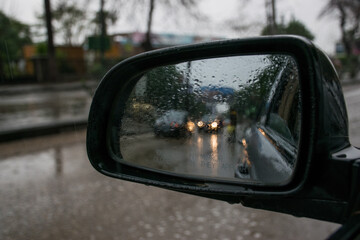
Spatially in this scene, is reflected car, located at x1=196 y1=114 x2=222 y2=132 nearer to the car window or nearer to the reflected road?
the reflected road

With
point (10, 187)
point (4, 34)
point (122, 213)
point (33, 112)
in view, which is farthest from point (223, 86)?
point (4, 34)

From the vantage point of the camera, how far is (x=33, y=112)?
11477 millimetres

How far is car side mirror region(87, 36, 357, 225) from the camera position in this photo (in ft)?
3.00

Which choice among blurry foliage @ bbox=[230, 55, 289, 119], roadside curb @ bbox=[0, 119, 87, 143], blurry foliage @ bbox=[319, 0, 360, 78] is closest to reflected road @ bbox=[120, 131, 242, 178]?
blurry foliage @ bbox=[230, 55, 289, 119]

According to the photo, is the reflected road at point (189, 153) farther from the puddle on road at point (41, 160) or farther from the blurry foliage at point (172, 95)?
the puddle on road at point (41, 160)

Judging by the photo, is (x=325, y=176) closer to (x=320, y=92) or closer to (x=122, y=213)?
(x=320, y=92)

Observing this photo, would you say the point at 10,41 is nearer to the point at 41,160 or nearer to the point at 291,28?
the point at 41,160

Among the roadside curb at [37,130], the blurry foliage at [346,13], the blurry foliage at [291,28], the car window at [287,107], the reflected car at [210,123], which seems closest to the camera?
the car window at [287,107]

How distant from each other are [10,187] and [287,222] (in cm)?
318

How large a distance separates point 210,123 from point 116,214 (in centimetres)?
260

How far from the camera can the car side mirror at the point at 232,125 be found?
91 cm

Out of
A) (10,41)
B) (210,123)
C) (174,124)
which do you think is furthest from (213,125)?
(10,41)

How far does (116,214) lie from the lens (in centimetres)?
348

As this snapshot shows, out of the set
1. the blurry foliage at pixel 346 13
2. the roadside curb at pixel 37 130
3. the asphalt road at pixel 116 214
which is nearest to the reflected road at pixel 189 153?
the asphalt road at pixel 116 214
